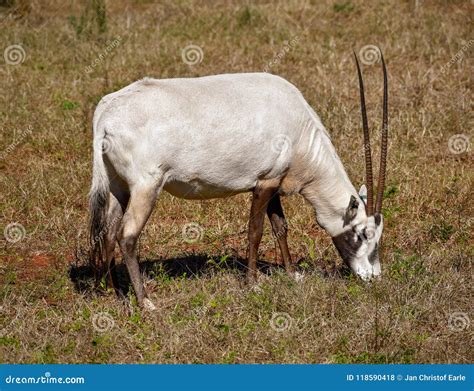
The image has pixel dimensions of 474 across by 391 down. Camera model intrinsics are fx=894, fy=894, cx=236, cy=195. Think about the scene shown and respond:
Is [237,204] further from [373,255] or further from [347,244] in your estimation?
[373,255]

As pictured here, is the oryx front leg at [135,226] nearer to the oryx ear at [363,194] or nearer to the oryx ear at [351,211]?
the oryx ear at [351,211]

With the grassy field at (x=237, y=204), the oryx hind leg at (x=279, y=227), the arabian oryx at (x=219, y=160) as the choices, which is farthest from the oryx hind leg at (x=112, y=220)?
the oryx hind leg at (x=279, y=227)

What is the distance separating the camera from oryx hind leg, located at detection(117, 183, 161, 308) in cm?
658

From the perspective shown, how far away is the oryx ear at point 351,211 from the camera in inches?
279

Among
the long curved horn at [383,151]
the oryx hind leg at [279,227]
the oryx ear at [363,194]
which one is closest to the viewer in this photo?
the long curved horn at [383,151]

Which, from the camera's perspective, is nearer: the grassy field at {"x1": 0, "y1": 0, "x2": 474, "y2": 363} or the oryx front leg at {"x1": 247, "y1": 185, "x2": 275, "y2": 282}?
the grassy field at {"x1": 0, "y1": 0, "x2": 474, "y2": 363}

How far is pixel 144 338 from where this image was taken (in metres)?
6.34

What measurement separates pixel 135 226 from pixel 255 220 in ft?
3.62

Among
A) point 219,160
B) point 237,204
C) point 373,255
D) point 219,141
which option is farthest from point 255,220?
point 237,204

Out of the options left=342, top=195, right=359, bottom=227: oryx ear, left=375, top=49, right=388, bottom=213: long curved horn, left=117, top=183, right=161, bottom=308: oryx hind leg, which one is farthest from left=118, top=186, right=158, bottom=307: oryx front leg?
left=375, top=49, right=388, bottom=213: long curved horn

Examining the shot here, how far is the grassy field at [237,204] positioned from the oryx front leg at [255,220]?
222 millimetres

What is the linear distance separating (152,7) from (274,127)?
25.1 feet

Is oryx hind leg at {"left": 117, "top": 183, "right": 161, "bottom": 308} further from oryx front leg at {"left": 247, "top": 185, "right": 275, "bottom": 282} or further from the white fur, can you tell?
oryx front leg at {"left": 247, "top": 185, "right": 275, "bottom": 282}

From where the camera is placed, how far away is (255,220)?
7.31 metres
